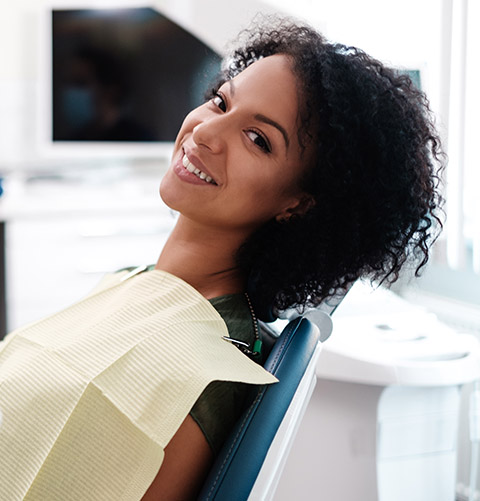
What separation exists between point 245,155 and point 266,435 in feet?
1.33

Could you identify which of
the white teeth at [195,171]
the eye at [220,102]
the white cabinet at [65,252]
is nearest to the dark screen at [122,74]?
the white cabinet at [65,252]

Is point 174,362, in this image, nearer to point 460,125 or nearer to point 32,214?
point 460,125

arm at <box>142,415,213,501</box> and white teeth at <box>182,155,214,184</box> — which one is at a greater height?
white teeth at <box>182,155,214,184</box>

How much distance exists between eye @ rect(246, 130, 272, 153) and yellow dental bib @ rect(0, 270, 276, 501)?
0.84 ft

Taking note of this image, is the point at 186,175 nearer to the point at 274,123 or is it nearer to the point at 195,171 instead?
the point at 195,171

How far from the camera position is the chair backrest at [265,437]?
30.8 inches

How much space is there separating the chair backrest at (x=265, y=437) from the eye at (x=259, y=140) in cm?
30

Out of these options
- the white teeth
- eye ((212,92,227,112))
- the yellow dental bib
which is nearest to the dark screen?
eye ((212,92,227,112))

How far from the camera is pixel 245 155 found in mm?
978

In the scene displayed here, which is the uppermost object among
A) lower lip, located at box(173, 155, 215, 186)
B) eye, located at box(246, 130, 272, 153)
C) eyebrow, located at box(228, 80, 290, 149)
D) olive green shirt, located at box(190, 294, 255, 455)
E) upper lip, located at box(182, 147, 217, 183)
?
Result: eyebrow, located at box(228, 80, 290, 149)

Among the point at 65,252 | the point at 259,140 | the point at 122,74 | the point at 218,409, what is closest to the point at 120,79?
the point at 122,74

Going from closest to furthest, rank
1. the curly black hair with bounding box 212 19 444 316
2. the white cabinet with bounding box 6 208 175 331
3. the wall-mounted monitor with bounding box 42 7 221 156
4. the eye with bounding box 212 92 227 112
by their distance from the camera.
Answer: the curly black hair with bounding box 212 19 444 316, the eye with bounding box 212 92 227 112, the white cabinet with bounding box 6 208 175 331, the wall-mounted monitor with bounding box 42 7 221 156

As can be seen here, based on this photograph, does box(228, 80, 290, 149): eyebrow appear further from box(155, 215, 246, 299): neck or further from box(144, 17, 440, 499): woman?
box(155, 215, 246, 299): neck

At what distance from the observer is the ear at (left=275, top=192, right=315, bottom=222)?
3.35 ft
